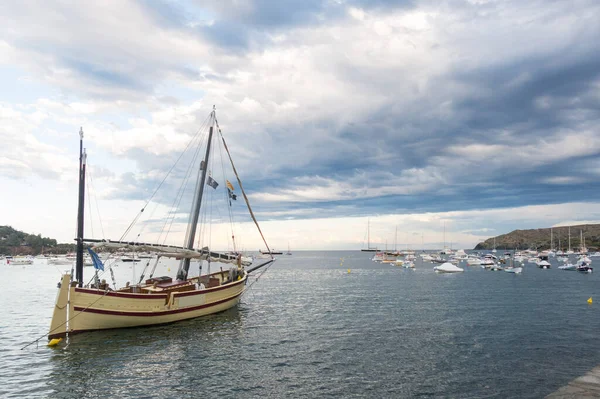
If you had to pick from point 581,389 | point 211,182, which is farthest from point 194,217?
point 581,389

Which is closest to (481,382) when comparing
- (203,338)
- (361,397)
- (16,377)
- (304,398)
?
(361,397)

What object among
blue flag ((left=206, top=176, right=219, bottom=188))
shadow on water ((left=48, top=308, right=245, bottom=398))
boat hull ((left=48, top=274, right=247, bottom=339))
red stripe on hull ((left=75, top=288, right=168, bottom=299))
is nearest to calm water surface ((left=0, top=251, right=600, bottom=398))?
shadow on water ((left=48, top=308, right=245, bottom=398))

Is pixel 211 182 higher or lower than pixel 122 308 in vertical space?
higher

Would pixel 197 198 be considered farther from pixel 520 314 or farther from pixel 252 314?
pixel 520 314

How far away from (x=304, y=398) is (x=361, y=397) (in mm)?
2515

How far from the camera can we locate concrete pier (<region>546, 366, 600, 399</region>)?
1589cm

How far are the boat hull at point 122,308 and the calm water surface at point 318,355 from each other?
821 mm

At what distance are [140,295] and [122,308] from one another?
4.93 feet

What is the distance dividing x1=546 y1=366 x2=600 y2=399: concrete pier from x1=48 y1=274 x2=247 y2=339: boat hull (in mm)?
26267

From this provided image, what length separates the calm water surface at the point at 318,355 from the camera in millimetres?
18516

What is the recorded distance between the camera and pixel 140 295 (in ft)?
98.3

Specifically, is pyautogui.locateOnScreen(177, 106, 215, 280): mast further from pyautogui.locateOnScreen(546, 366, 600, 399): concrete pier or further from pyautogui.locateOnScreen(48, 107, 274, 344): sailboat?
pyautogui.locateOnScreen(546, 366, 600, 399): concrete pier

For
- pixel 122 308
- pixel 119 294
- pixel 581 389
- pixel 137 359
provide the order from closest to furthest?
pixel 581 389 < pixel 137 359 < pixel 119 294 < pixel 122 308

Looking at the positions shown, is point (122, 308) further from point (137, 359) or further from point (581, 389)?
point (581, 389)
